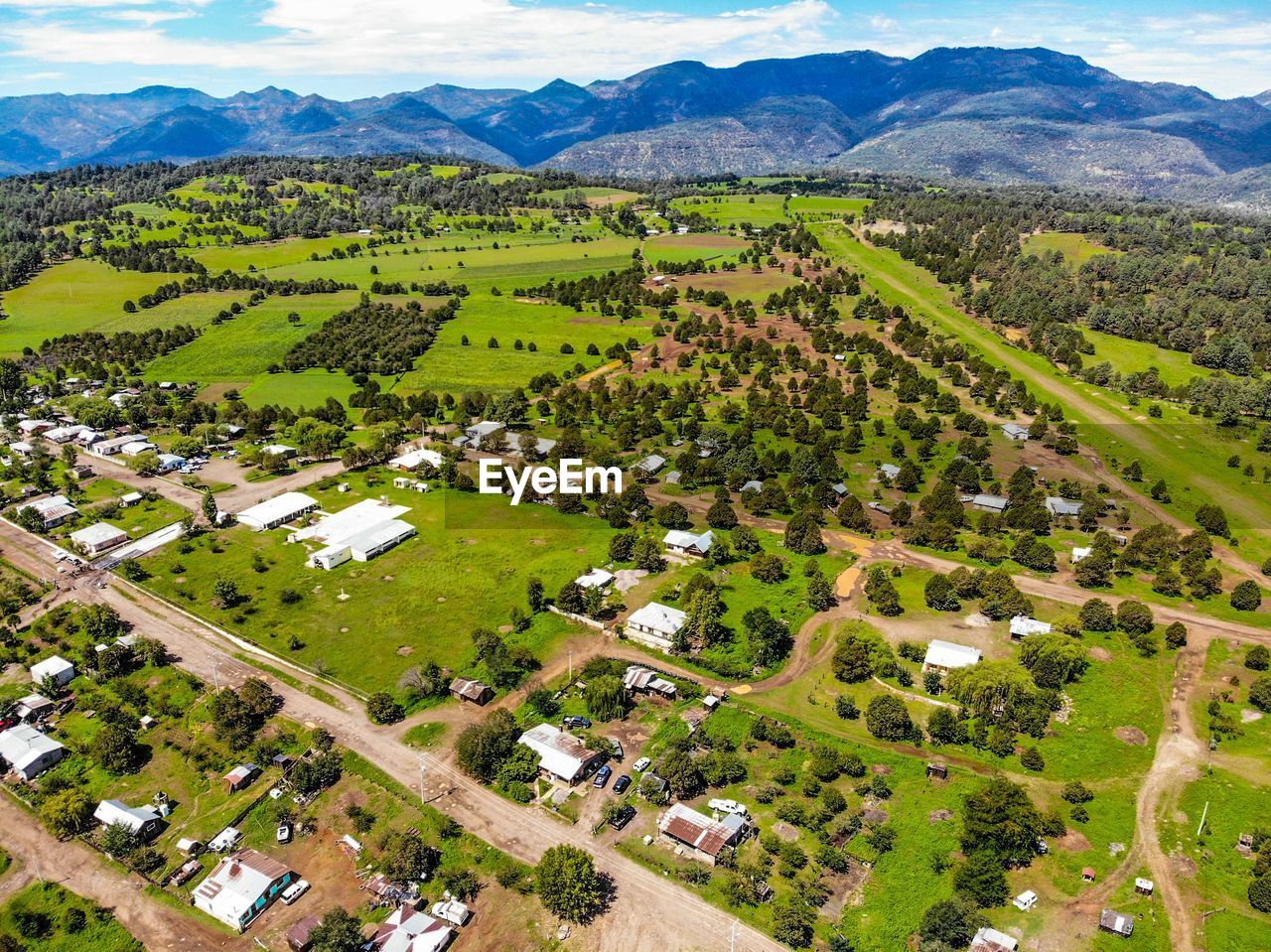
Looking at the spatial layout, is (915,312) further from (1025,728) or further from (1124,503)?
(1025,728)

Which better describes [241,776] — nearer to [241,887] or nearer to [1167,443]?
[241,887]

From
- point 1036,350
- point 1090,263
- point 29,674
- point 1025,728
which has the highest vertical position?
point 1090,263

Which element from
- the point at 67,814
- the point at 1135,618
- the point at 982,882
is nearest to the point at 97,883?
the point at 67,814

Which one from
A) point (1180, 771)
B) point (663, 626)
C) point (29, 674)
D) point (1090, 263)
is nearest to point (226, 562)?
point (29, 674)

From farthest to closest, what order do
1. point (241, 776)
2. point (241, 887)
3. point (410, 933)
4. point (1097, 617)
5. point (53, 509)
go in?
point (53, 509) < point (1097, 617) < point (241, 776) < point (241, 887) < point (410, 933)

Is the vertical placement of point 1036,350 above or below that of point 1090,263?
below

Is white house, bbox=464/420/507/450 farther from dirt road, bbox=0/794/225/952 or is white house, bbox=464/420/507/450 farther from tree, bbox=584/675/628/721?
dirt road, bbox=0/794/225/952
